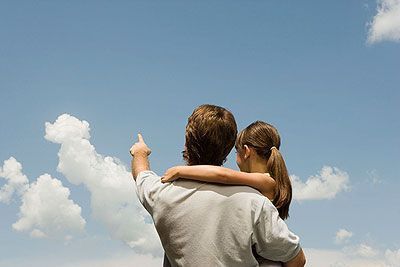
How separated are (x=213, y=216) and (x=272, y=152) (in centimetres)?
123

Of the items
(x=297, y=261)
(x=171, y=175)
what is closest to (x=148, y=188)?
(x=171, y=175)

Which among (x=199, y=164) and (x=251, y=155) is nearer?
(x=199, y=164)

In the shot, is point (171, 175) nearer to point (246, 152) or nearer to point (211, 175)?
point (211, 175)

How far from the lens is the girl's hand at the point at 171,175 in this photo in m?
4.88

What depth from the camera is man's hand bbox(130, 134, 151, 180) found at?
17.7 feet

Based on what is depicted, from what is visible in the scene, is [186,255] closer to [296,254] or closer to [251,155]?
[296,254]

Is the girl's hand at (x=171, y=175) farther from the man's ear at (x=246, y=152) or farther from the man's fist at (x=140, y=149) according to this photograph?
the man's ear at (x=246, y=152)

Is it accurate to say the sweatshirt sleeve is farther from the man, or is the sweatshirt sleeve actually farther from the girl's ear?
the girl's ear

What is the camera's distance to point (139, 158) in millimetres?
5438

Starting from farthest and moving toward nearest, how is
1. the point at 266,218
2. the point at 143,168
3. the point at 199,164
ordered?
the point at 143,168 < the point at 199,164 < the point at 266,218

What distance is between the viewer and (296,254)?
4.93 metres

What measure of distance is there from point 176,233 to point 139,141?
3.94 feet

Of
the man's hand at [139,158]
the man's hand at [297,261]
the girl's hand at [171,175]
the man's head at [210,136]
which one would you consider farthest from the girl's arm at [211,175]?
the man's hand at [297,261]

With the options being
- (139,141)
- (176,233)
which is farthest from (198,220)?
(139,141)
